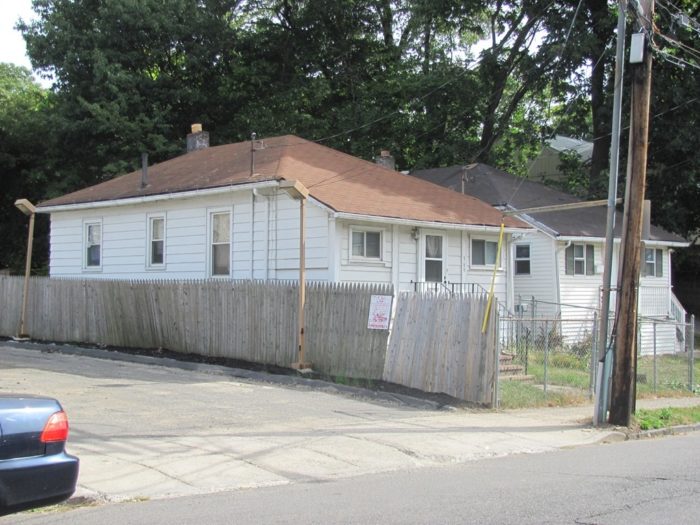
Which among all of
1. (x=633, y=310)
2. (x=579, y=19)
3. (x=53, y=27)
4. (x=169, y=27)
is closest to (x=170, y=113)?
(x=169, y=27)

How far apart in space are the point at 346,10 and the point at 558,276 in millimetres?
16853

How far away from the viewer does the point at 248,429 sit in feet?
33.1

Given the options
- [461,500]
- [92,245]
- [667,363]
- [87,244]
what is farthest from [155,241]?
[461,500]

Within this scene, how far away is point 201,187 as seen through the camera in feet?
60.0

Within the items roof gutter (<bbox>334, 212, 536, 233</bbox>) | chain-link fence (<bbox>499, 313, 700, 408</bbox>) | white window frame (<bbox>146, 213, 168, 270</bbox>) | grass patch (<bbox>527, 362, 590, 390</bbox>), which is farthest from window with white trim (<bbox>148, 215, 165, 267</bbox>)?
grass patch (<bbox>527, 362, 590, 390</bbox>)

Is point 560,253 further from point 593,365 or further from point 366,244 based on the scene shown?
point 593,365

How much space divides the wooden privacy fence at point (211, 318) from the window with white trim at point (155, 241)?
6.07ft

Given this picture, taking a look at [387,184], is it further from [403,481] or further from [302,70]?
[302,70]

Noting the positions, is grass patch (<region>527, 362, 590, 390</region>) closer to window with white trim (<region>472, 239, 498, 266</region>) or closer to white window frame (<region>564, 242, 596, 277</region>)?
window with white trim (<region>472, 239, 498, 266</region>)

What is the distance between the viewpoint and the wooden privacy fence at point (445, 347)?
12391 mm

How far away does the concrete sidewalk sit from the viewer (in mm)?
7895

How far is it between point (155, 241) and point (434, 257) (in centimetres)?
757

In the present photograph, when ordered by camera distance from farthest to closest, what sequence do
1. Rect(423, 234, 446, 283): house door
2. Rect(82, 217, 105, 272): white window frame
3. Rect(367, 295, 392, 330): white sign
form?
Rect(82, 217, 105, 272): white window frame
Rect(423, 234, 446, 283): house door
Rect(367, 295, 392, 330): white sign

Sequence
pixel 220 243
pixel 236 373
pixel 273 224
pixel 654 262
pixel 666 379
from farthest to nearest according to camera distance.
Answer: pixel 654 262 < pixel 220 243 < pixel 666 379 < pixel 273 224 < pixel 236 373
